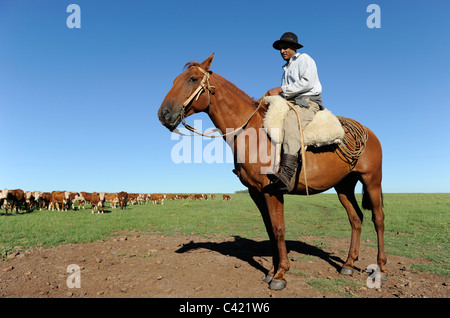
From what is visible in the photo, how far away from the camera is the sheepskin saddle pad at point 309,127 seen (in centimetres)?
484

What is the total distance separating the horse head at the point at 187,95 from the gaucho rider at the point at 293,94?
1.69m

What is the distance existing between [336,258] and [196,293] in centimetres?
473

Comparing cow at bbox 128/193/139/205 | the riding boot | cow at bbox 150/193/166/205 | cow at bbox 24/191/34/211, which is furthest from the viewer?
cow at bbox 128/193/139/205

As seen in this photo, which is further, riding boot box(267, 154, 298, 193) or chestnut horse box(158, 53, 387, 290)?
chestnut horse box(158, 53, 387, 290)

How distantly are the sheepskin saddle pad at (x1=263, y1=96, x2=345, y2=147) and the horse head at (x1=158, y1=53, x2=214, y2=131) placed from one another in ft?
4.30

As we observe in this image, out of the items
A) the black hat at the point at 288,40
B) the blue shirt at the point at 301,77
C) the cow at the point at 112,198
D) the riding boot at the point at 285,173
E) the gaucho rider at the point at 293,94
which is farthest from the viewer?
the cow at the point at 112,198

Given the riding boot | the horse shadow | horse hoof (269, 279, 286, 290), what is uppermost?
the riding boot

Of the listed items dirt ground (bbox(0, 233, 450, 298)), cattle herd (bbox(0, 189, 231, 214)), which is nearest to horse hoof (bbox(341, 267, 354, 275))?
dirt ground (bbox(0, 233, 450, 298))

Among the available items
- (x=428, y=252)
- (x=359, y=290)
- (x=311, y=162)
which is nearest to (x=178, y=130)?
(x=311, y=162)

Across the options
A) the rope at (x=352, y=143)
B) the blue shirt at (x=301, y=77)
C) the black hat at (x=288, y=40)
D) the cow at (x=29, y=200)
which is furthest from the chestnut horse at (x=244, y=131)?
the cow at (x=29, y=200)

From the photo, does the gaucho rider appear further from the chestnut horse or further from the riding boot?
the chestnut horse

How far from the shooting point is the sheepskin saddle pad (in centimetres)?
484

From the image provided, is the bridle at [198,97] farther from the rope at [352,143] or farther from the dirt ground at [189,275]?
the dirt ground at [189,275]
